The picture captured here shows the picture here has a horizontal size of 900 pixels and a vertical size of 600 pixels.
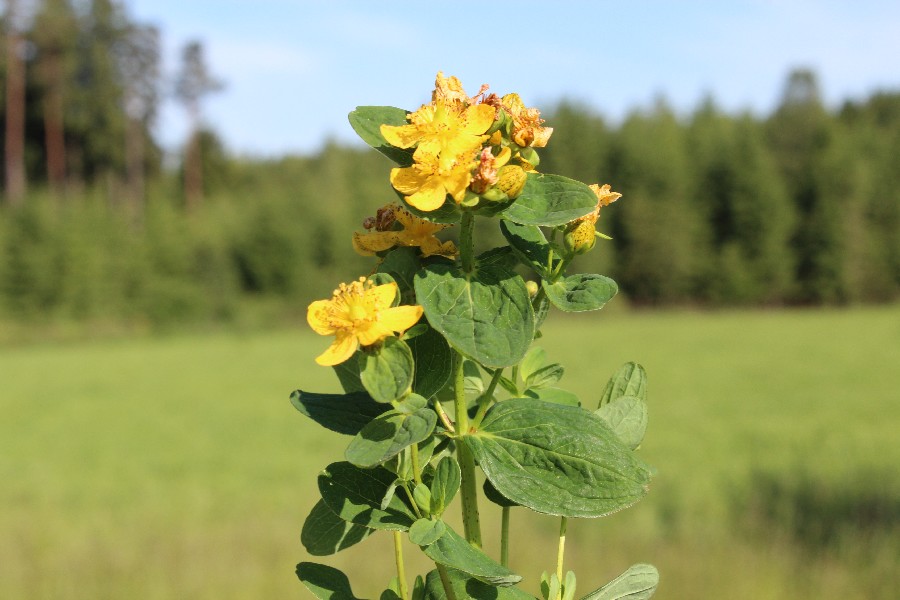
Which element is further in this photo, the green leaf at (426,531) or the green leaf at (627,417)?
the green leaf at (627,417)

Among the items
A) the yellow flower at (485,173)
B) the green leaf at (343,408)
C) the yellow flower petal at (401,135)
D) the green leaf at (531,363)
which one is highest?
the yellow flower petal at (401,135)

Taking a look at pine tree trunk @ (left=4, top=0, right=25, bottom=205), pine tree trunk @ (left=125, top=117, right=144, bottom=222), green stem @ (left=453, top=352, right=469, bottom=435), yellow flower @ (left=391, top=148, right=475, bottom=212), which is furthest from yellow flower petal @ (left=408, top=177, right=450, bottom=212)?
pine tree trunk @ (left=125, top=117, right=144, bottom=222)

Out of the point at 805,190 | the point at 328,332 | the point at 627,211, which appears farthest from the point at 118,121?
the point at 328,332

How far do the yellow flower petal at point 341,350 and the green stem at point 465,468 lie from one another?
0.07 metres

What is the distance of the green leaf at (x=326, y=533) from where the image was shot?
1.89 feet

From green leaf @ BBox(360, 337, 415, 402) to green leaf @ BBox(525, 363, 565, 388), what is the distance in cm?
17

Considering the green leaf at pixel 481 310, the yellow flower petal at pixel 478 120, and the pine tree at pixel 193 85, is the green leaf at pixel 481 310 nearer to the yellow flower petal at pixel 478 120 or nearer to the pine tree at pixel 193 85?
the yellow flower petal at pixel 478 120

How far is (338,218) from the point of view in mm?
28938

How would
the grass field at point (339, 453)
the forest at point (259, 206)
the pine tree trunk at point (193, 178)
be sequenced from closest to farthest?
1. the grass field at point (339, 453)
2. the forest at point (259, 206)
3. the pine tree trunk at point (193, 178)

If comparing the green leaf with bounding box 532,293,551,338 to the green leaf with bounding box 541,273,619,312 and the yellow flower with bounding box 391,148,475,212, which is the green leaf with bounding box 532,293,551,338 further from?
the yellow flower with bounding box 391,148,475,212

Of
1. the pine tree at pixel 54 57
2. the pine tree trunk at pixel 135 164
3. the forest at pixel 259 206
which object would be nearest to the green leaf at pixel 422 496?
the forest at pixel 259 206

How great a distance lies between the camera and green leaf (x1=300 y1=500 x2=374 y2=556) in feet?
1.89

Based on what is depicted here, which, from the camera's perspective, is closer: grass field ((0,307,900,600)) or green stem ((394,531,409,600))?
green stem ((394,531,409,600))

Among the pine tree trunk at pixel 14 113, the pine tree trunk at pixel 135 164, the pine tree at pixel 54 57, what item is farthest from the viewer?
the pine tree trunk at pixel 135 164
